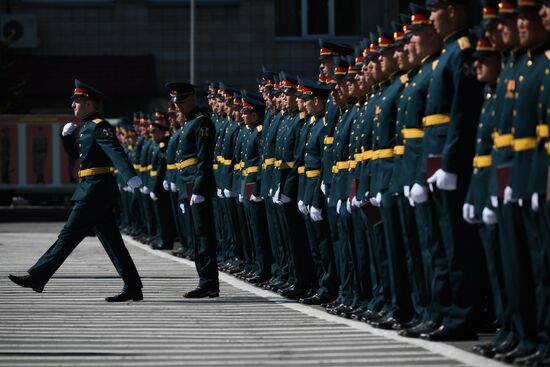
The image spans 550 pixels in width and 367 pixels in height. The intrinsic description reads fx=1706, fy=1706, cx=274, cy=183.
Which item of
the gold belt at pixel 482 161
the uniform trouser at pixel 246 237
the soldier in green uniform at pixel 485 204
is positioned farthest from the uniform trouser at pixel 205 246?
the gold belt at pixel 482 161

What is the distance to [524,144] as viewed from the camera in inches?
412

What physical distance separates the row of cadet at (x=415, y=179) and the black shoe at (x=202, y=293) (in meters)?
0.15

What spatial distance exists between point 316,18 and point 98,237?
36.5m

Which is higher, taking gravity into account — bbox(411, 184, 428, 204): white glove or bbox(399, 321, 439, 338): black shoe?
bbox(411, 184, 428, 204): white glove

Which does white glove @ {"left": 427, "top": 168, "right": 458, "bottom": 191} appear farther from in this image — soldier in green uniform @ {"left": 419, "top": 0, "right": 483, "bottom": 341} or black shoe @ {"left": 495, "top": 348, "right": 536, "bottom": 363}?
black shoe @ {"left": 495, "top": 348, "right": 536, "bottom": 363}

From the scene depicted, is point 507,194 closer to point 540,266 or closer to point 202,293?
point 540,266

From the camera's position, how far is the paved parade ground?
11.1m

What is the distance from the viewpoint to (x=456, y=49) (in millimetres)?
12172

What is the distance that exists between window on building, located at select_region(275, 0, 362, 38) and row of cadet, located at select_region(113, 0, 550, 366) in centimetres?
3271

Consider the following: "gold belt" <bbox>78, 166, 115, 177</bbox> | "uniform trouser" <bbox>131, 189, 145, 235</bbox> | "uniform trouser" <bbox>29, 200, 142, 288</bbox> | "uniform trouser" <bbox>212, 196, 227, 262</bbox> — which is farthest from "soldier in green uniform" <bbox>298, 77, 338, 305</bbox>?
"uniform trouser" <bbox>131, 189, 145, 235</bbox>

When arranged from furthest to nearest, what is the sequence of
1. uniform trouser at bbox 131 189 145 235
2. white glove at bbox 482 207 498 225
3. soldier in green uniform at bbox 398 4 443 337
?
1. uniform trouser at bbox 131 189 145 235
2. soldier in green uniform at bbox 398 4 443 337
3. white glove at bbox 482 207 498 225

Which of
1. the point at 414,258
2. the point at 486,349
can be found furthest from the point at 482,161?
the point at 414,258

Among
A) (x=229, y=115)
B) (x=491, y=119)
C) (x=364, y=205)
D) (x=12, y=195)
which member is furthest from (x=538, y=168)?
(x=12, y=195)

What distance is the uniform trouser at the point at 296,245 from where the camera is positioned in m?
17.3
